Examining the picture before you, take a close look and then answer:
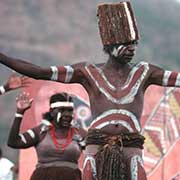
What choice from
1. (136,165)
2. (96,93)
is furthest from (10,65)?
(136,165)

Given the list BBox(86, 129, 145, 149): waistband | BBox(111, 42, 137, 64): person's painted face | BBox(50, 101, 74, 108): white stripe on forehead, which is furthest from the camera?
BBox(50, 101, 74, 108): white stripe on forehead

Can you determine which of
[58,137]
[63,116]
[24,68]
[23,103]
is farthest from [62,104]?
[24,68]

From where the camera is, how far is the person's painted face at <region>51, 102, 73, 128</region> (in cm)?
898

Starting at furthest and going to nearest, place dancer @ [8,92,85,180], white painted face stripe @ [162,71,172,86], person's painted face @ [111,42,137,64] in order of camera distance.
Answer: dancer @ [8,92,85,180]
white painted face stripe @ [162,71,172,86]
person's painted face @ [111,42,137,64]

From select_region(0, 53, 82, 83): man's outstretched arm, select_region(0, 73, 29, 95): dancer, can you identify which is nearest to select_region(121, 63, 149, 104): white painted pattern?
select_region(0, 53, 82, 83): man's outstretched arm

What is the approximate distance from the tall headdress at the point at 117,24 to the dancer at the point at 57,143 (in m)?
2.57

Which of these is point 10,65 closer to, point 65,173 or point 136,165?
point 136,165

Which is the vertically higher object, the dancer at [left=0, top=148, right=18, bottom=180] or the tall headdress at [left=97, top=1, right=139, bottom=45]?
the tall headdress at [left=97, top=1, right=139, bottom=45]

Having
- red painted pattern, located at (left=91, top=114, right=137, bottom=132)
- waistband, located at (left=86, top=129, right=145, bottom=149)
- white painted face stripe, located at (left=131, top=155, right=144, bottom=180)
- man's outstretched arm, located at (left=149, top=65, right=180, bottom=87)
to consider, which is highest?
man's outstretched arm, located at (left=149, top=65, right=180, bottom=87)

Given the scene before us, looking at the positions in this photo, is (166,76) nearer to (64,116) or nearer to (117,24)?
(117,24)

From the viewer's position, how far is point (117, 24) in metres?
6.51

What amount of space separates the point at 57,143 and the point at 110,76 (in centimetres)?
254

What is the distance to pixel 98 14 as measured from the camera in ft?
21.6

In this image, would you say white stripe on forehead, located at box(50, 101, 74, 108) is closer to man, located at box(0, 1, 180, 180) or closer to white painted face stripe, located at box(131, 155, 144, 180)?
man, located at box(0, 1, 180, 180)
